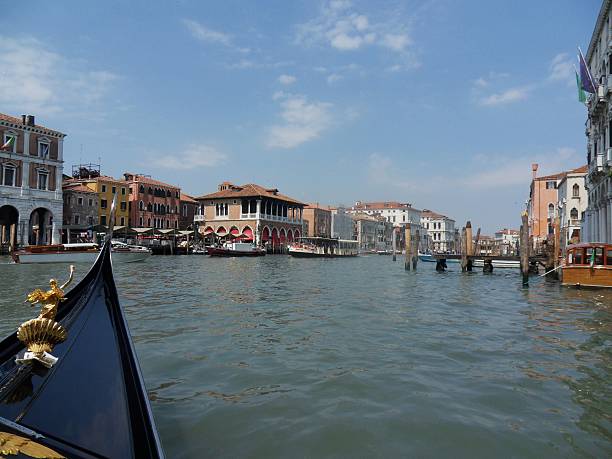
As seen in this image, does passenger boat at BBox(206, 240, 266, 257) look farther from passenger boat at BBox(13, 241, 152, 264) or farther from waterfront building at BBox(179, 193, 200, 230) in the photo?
passenger boat at BBox(13, 241, 152, 264)

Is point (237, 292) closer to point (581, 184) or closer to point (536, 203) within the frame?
point (581, 184)

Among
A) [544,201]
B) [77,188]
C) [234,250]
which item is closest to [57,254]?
[234,250]

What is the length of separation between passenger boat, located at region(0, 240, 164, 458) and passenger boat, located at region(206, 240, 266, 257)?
3206 centimetres

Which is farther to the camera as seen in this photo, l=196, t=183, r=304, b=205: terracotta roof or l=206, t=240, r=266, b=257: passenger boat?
l=196, t=183, r=304, b=205: terracotta roof

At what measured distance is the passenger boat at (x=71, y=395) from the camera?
52.4 inches

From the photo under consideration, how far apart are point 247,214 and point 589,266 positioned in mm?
32695

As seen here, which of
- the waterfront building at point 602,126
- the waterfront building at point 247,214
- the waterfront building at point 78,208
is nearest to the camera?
the waterfront building at point 602,126

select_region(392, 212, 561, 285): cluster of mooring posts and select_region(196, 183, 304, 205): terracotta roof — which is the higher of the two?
select_region(196, 183, 304, 205): terracotta roof

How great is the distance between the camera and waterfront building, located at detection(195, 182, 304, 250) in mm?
42250

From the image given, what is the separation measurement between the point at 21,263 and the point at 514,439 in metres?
22.6

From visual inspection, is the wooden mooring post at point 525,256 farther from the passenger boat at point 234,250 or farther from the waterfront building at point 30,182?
the waterfront building at point 30,182

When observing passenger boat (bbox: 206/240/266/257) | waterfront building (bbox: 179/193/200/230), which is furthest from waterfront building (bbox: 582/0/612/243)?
waterfront building (bbox: 179/193/200/230)

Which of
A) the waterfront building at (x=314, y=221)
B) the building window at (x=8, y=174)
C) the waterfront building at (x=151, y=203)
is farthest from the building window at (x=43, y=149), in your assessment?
the waterfront building at (x=314, y=221)

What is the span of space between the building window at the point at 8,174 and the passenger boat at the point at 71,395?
100 feet
